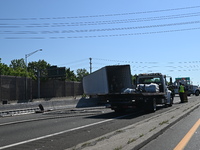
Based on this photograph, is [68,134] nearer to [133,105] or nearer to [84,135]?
[84,135]

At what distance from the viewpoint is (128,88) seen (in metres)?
18.7

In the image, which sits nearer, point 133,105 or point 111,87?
point 133,105

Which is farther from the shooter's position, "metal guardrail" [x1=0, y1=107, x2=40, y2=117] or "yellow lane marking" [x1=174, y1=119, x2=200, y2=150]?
"metal guardrail" [x1=0, y1=107, x2=40, y2=117]

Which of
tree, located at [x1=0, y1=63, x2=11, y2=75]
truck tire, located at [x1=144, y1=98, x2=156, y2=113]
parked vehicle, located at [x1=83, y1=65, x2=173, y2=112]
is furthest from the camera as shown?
tree, located at [x1=0, y1=63, x2=11, y2=75]

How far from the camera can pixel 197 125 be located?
36.2ft

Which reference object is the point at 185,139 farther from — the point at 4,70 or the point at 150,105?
the point at 4,70

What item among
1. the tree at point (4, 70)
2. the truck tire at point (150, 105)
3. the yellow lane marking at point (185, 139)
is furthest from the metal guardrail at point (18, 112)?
the tree at point (4, 70)

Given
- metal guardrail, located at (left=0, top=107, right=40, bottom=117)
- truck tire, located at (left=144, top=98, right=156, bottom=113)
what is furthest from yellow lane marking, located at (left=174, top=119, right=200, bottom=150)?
metal guardrail, located at (left=0, top=107, right=40, bottom=117)

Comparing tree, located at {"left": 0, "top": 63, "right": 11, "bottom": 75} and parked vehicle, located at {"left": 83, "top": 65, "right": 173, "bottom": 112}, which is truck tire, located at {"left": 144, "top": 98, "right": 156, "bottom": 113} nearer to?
parked vehicle, located at {"left": 83, "top": 65, "right": 173, "bottom": 112}

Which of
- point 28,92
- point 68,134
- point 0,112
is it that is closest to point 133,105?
point 68,134

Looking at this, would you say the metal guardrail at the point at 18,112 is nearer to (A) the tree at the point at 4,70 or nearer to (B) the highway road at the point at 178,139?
(B) the highway road at the point at 178,139

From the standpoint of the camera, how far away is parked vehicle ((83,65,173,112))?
16203 mm

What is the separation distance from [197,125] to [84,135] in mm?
4574

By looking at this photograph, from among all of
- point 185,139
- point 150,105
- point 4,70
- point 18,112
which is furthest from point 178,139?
point 4,70
